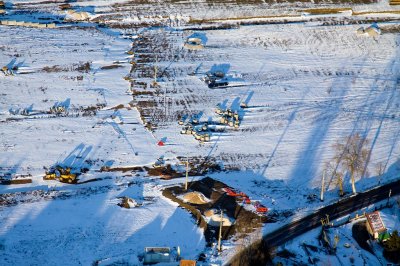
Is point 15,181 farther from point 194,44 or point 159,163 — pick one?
point 194,44

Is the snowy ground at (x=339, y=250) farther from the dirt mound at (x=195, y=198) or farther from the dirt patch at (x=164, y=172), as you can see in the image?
the dirt patch at (x=164, y=172)

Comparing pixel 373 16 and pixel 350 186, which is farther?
pixel 373 16

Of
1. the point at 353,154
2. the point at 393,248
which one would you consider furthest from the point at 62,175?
the point at 393,248

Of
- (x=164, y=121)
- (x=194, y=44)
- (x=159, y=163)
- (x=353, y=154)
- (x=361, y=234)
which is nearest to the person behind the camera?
(x=361, y=234)

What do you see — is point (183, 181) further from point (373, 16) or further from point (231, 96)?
point (373, 16)

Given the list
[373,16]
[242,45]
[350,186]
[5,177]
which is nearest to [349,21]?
[373,16]

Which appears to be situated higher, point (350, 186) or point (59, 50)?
point (59, 50)
